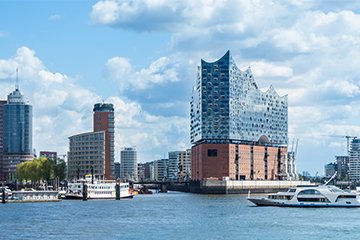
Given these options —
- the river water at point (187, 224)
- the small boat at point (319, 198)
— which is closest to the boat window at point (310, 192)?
the small boat at point (319, 198)

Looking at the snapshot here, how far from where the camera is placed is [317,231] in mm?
90750

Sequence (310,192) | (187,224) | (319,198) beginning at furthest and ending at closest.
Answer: (310,192) < (319,198) < (187,224)

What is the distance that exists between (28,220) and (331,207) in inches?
2623

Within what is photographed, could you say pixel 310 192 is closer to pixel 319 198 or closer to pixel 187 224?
pixel 319 198

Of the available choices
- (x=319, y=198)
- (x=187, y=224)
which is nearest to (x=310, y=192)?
(x=319, y=198)

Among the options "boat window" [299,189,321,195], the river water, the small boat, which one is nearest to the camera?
the river water

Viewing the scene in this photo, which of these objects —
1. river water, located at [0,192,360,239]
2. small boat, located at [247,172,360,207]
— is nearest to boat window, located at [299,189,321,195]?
small boat, located at [247,172,360,207]

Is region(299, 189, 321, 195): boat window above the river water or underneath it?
above

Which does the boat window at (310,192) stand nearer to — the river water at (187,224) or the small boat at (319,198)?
the small boat at (319,198)

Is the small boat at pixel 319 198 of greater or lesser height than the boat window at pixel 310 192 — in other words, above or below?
below

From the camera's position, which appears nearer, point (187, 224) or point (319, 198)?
point (187, 224)

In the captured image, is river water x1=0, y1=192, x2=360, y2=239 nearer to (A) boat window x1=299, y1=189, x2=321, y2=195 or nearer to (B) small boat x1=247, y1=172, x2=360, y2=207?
(B) small boat x1=247, y1=172, x2=360, y2=207

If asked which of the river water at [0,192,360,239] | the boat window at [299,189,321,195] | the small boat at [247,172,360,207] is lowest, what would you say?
the river water at [0,192,360,239]

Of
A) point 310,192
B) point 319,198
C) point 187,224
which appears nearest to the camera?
point 187,224
